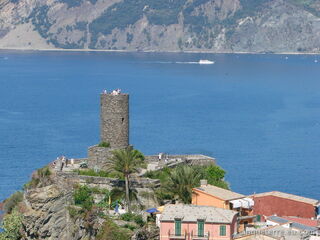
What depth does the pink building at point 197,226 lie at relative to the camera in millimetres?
42250

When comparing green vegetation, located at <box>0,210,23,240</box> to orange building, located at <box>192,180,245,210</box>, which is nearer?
orange building, located at <box>192,180,245,210</box>

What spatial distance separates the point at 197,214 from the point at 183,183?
6.05 m

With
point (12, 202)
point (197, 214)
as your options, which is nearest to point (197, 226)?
point (197, 214)

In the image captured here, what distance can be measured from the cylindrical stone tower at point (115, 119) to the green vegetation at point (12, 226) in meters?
7.04

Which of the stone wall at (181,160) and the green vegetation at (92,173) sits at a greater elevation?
the stone wall at (181,160)

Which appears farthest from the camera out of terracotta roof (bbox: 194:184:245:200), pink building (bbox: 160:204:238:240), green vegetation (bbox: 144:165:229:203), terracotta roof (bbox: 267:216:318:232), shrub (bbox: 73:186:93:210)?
shrub (bbox: 73:186:93:210)

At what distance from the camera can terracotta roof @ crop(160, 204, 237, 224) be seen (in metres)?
42.4

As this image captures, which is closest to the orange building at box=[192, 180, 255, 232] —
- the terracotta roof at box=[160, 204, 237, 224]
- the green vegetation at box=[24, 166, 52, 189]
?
the terracotta roof at box=[160, 204, 237, 224]

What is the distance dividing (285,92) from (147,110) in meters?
44.4

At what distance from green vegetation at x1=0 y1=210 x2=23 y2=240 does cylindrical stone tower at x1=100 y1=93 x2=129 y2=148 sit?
7039mm

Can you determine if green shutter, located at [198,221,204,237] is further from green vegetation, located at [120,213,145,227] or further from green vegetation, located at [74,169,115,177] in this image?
green vegetation, located at [74,169,115,177]

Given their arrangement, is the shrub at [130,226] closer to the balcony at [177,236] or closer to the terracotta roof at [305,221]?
the balcony at [177,236]

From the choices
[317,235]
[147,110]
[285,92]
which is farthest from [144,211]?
[285,92]

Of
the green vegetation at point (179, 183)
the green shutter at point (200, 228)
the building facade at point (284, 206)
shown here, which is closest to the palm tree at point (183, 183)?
the green vegetation at point (179, 183)
